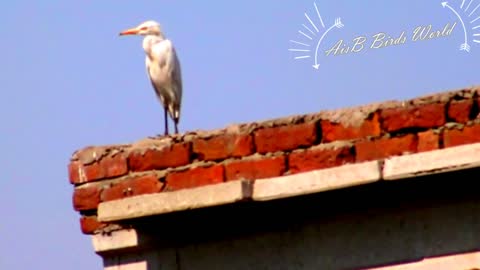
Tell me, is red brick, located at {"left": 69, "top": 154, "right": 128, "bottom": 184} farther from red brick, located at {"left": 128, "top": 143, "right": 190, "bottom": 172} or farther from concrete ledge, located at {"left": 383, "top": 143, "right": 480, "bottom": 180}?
concrete ledge, located at {"left": 383, "top": 143, "right": 480, "bottom": 180}

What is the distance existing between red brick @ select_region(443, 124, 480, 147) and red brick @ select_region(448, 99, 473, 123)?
0.21 ft

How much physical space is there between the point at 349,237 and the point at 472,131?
29.0 inches

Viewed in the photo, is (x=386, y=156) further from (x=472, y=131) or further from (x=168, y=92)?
(x=168, y=92)

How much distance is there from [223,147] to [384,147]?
81 cm

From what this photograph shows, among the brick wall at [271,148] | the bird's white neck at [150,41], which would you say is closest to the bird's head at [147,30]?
the bird's white neck at [150,41]

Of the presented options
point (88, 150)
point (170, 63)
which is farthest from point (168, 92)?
point (88, 150)

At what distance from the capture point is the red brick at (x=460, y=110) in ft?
20.9

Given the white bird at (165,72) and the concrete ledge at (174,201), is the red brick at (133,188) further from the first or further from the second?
the white bird at (165,72)

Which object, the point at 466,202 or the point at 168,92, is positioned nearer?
the point at 466,202

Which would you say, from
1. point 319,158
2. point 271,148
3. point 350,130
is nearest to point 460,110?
point 350,130

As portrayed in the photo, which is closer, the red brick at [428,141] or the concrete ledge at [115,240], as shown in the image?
the red brick at [428,141]

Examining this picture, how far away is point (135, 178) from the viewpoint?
704 cm

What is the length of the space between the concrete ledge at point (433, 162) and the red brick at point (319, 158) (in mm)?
397

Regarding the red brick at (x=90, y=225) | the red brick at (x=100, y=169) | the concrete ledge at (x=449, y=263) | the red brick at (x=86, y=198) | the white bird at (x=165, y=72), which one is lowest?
the concrete ledge at (x=449, y=263)
